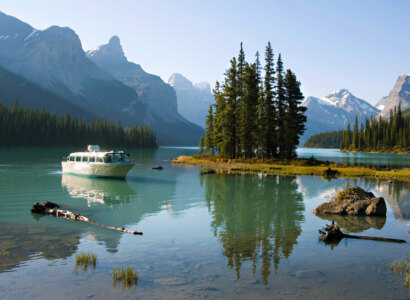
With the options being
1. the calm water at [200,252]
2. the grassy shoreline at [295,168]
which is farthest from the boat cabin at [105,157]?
the grassy shoreline at [295,168]

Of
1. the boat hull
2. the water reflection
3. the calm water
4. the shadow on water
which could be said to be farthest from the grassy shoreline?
the shadow on water

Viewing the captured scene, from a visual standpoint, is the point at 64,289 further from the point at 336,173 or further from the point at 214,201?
the point at 336,173

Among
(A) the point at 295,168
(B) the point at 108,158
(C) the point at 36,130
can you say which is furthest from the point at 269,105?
(C) the point at 36,130

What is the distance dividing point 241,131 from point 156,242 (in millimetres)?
57817

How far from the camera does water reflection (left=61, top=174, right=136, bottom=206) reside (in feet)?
103

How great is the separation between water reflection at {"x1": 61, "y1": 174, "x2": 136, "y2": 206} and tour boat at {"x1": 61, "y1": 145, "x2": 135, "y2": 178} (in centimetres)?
135

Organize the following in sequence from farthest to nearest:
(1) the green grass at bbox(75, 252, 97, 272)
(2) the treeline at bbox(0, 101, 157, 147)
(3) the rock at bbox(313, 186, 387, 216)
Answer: (2) the treeline at bbox(0, 101, 157, 147)
(3) the rock at bbox(313, 186, 387, 216)
(1) the green grass at bbox(75, 252, 97, 272)

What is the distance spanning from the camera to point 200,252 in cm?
1538

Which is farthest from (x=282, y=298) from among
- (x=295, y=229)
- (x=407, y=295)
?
(x=295, y=229)

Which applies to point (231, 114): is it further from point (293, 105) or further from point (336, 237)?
point (336, 237)

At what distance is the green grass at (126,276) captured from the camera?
1159cm

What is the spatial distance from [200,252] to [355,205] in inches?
573

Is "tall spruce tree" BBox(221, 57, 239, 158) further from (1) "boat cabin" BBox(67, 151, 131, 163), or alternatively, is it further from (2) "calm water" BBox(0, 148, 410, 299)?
(2) "calm water" BBox(0, 148, 410, 299)

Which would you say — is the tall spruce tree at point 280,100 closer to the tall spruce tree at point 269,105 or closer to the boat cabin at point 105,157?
the tall spruce tree at point 269,105
